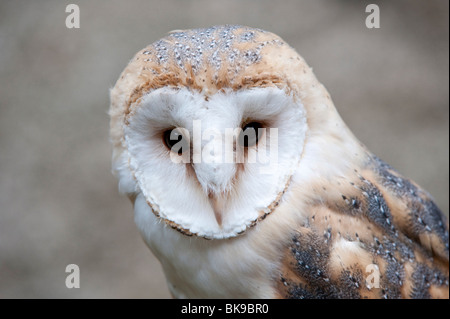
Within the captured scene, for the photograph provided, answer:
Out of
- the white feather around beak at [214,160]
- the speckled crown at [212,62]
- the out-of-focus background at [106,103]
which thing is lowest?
the white feather around beak at [214,160]

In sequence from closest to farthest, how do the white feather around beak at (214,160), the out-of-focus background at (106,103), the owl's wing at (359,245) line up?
1. the white feather around beak at (214,160)
2. the owl's wing at (359,245)
3. the out-of-focus background at (106,103)

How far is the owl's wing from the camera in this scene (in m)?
1.22

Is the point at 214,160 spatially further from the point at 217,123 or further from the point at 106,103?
the point at 106,103

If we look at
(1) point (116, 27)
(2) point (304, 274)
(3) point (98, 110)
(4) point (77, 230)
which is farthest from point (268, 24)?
(2) point (304, 274)

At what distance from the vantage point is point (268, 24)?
2.67 m

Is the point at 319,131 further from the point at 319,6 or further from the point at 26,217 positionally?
the point at 26,217

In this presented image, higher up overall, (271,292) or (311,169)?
(311,169)

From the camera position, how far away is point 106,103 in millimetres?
2809

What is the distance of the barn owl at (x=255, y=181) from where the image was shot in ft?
3.38

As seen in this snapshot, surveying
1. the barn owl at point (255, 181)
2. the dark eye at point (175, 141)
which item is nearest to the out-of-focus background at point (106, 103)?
the barn owl at point (255, 181)

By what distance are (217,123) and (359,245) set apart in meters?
0.53

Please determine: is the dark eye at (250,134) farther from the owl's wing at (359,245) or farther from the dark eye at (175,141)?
the owl's wing at (359,245)

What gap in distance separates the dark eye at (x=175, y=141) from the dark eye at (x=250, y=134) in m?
0.13
